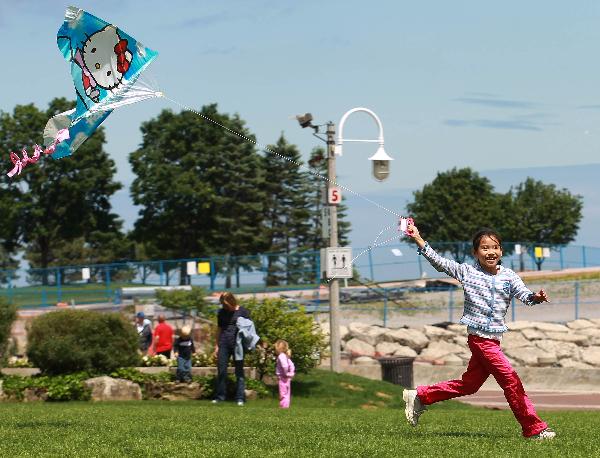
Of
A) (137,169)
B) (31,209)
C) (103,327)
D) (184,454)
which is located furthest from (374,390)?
(137,169)

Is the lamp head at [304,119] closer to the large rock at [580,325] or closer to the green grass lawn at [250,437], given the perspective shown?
the green grass lawn at [250,437]

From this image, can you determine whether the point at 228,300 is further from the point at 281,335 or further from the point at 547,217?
the point at 547,217

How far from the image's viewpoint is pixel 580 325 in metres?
41.9

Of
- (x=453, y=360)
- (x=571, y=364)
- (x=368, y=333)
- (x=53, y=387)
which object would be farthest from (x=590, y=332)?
(x=53, y=387)

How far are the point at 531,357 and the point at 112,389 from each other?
15682 mm

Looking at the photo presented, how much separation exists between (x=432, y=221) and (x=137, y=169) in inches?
1061

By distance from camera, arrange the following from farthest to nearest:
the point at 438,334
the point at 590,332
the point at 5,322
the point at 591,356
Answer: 1. the point at 590,332
2. the point at 438,334
3. the point at 591,356
4. the point at 5,322

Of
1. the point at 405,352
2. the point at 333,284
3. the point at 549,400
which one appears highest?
the point at 333,284

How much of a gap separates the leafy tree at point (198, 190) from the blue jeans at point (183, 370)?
63812mm

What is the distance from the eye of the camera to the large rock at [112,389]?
2202 centimetres

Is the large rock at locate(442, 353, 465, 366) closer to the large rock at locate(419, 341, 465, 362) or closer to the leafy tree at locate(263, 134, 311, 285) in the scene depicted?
the large rock at locate(419, 341, 465, 362)

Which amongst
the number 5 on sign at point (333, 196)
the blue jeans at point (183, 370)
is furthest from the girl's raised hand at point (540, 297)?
the number 5 on sign at point (333, 196)

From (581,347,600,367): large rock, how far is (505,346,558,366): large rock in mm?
1151

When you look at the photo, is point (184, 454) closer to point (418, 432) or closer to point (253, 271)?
point (418, 432)
